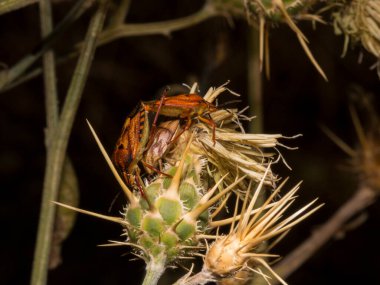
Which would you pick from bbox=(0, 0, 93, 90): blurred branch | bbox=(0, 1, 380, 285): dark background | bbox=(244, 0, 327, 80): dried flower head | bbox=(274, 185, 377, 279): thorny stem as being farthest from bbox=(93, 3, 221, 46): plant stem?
bbox=(0, 1, 380, 285): dark background

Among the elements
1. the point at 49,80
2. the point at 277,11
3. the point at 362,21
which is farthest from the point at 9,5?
the point at 362,21

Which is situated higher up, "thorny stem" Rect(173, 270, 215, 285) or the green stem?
the green stem

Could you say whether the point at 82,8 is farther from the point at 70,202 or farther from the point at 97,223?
the point at 97,223

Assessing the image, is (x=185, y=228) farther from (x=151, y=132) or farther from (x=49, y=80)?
(x=49, y=80)

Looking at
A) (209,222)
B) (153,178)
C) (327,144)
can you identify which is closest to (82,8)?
(153,178)

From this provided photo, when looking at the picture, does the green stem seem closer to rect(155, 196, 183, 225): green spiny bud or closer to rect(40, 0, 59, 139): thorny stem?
rect(155, 196, 183, 225): green spiny bud

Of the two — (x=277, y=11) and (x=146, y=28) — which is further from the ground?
(x=146, y=28)

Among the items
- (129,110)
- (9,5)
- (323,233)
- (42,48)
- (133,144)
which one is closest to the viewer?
(133,144)
